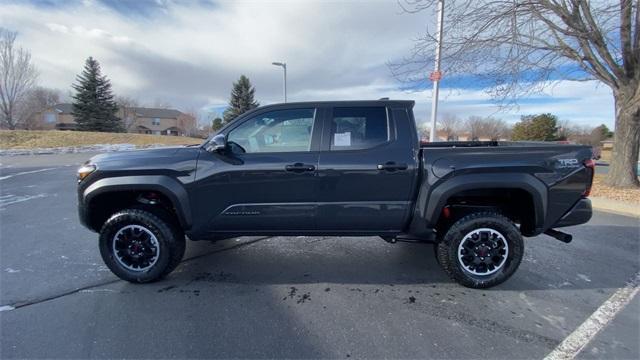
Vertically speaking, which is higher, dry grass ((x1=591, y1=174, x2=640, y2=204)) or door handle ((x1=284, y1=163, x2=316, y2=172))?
door handle ((x1=284, y1=163, x2=316, y2=172))

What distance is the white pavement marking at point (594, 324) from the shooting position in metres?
2.46

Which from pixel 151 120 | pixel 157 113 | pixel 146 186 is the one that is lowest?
pixel 146 186

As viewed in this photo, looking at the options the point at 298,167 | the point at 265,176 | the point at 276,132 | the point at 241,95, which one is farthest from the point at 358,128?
the point at 241,95

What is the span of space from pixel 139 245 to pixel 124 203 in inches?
22.1

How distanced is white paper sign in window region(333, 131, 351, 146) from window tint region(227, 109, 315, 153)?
0.28 meters

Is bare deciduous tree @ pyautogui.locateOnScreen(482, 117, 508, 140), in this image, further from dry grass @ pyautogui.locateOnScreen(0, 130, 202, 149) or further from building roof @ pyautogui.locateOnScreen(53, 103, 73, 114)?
building roof @ pyautogui.locateOnScreen(53, 103, 73, 114)

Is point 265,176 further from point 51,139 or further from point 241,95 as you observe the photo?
point 241,95

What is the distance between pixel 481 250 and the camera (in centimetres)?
343

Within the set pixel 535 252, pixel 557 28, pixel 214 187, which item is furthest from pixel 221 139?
pixel 557 28

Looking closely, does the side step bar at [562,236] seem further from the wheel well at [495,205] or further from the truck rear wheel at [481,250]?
the truck rear wheel at [481,250]

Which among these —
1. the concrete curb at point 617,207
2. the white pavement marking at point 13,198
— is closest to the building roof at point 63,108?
the white pavement marking at point 13,198

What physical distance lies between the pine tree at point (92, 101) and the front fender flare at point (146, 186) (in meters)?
45.4

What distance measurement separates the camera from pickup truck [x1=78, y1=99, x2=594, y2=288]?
10.7ft

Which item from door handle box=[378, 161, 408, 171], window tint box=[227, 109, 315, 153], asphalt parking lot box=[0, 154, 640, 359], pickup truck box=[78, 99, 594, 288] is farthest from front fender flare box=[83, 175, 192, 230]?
door handle box=[378, 161, 408, 171]
